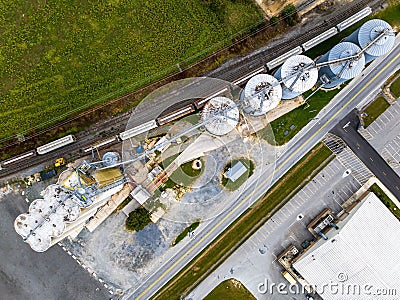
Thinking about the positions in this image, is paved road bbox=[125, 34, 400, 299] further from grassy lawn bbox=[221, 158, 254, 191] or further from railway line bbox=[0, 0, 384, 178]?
railway line bbox=[0, 0, 384, 178]

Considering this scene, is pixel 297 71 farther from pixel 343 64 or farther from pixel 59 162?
pixel 59 162

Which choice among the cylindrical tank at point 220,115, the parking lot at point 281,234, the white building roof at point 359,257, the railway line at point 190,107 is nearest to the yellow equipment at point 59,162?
the railway line at point 190,107

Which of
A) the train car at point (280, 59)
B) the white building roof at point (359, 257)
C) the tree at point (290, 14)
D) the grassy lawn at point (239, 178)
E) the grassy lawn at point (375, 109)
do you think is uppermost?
the tree at point (290, 14)

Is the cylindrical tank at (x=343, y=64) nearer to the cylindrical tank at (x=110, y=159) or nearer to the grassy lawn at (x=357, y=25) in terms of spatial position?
the grassy lawn at (x=357, y=25)

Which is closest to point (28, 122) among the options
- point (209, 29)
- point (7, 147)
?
point (7, 147)

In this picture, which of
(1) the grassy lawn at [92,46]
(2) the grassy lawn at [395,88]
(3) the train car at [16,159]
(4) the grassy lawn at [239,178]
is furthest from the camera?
(2) the grassy lawn at [395,88]

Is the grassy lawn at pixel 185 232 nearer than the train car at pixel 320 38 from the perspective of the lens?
Yes
